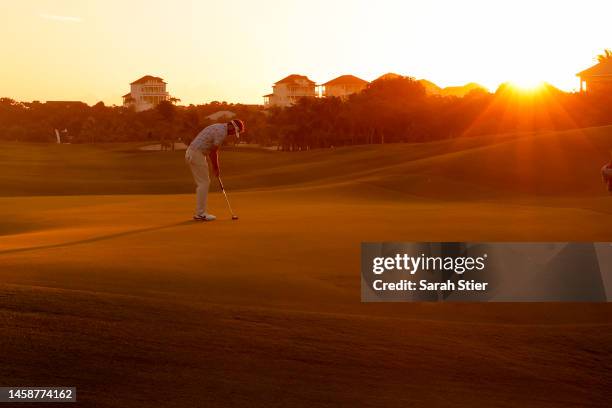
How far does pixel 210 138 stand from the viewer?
61.9 feet

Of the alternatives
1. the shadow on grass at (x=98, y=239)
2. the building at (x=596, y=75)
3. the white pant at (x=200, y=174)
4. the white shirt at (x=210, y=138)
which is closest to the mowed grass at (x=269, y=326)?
the shadow on grass at (x=98, y=239)

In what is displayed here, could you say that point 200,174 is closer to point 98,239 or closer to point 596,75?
point 98,239

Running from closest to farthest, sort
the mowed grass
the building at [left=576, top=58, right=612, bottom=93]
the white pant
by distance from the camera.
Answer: the mowed grass < the white pant < the building at [left=576, top=58, right=612, bottom=93]

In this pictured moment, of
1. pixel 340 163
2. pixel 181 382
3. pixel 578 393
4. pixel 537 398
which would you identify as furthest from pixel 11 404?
pixel 340 163

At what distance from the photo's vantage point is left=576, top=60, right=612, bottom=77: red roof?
381ft

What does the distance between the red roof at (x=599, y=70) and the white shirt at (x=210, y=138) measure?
349 ft

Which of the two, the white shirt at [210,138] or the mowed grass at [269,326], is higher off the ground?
the white shirt at [210,138]

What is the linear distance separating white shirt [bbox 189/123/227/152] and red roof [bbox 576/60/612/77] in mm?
106385

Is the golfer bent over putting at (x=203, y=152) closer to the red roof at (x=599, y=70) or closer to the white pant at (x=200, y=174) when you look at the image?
the white pant at (x=200, y=174)

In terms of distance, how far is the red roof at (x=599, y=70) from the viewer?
11600 centimetres

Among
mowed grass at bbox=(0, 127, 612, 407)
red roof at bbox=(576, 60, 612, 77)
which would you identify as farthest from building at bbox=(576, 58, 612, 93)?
mowed grass at bbox=(0, 127, 612, 407)

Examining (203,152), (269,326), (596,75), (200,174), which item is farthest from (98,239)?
(596,75)

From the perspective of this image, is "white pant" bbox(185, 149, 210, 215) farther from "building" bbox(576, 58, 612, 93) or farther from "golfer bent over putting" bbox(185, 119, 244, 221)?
"building" bbox(576, 58, 612, 93)

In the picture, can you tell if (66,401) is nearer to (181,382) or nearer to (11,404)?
(11,404)
